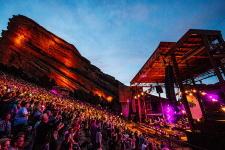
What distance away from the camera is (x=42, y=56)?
37.2m

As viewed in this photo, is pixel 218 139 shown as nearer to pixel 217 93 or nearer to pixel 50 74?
pixel 217 93

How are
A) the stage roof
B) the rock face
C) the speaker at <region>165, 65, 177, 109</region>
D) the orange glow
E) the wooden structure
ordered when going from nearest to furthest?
the wooden structure → the stage roof → the speaker at <region>165, 65, 177, 109</region> → the rock face → the orange glow

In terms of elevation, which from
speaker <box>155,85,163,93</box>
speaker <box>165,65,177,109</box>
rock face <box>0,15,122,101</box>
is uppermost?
rock face <box>0,15,122,101</box>

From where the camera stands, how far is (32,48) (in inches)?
1460

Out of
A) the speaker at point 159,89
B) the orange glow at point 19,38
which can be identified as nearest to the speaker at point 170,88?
the speaker at point 159,89

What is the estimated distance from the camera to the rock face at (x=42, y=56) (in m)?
34.7

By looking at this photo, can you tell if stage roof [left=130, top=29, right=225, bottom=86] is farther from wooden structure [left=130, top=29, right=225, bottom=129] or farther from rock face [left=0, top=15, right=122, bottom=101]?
rock face [left=0, top=15, right=122, bottom=101]

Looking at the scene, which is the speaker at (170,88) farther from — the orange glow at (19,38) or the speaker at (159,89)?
the orange glow at (19,38)

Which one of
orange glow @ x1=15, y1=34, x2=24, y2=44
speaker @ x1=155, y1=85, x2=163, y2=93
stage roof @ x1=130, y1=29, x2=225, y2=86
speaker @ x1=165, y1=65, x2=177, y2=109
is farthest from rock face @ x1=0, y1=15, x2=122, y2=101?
speaker @ x1=165, y1=65, x2=177, y2=109

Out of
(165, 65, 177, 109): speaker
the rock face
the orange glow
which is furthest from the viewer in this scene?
the orange glow

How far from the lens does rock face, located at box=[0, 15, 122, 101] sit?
34.7 meters

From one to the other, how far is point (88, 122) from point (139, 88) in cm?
1362

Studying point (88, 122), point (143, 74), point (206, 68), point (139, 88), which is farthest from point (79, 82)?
point (206, 68)

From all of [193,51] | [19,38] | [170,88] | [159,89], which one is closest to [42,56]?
[19,38]
